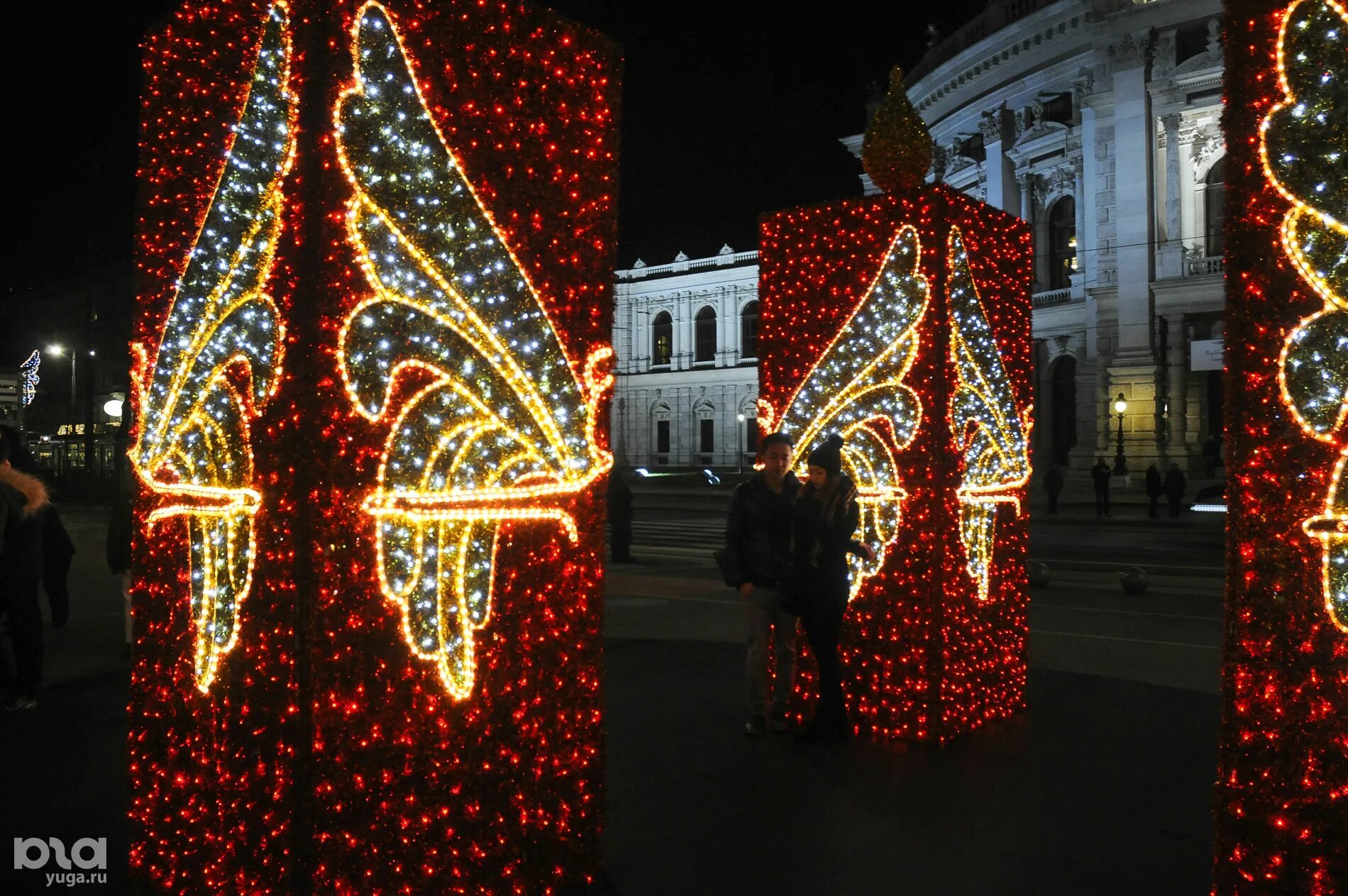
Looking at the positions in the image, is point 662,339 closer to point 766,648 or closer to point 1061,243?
point 1061,243

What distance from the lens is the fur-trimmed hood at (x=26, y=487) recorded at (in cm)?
708

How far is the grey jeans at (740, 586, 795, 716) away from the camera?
6.38 metres

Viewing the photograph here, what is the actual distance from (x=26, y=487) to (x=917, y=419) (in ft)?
18.9

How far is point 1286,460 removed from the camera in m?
3.42

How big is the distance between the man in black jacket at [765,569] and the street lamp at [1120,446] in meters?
27.9

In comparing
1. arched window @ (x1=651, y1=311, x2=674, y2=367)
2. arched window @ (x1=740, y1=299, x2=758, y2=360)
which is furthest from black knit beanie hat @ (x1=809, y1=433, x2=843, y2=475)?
arched window @ (x1=651, y1=311, x2=674, y2=367)

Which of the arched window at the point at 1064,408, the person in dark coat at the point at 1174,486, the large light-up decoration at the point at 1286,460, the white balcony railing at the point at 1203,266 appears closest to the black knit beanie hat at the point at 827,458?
the large light-up decoration at the point at 1286,460

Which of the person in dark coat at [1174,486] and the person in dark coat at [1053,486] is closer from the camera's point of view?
the person in dark coat at [1174,486]

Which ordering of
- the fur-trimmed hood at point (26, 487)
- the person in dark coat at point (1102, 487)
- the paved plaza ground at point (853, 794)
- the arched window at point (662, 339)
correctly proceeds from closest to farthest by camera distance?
1. the paved plaza ground at point (853, 794)
2. the fur-trimmed hood at point (26, 487)
3. the person in dark coat at point (1102, 487)
4. the arched window at point (662, 339)

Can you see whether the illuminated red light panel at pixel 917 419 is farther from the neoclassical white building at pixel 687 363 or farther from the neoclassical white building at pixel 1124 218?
the neoclassical white building at pixel 687 363

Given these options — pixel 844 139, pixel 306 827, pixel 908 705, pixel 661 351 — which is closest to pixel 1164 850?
pixel 908 705

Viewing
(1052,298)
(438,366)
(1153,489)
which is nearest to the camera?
(438,366)

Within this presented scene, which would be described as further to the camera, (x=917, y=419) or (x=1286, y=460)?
(x=917, y=419)

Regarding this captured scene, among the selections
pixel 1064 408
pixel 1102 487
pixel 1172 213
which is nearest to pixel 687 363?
pixel 1064 408
